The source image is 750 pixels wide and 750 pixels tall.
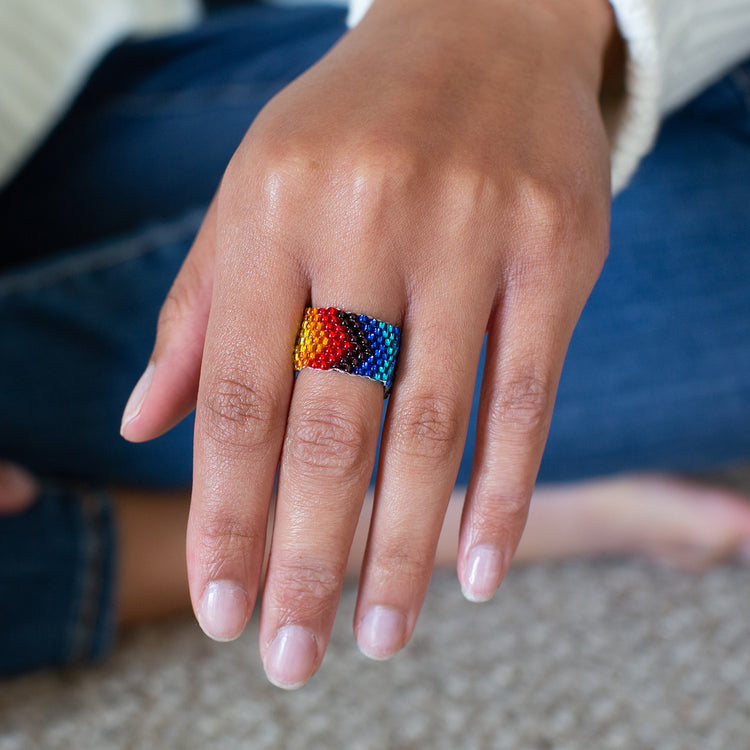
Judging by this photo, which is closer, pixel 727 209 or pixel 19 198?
pixel 727 209

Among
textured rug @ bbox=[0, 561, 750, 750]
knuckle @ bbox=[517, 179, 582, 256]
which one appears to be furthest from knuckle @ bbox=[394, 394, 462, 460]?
textured rug @ bbox=[0, 561, 750, 750]

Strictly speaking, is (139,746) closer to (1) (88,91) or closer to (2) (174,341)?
(2) (174,341)

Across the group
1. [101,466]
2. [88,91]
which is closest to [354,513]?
[101,466]

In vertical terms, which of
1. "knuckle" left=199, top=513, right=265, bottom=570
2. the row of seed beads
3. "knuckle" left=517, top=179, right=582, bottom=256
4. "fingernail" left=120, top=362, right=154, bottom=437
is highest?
"knuckle" left=517, top=179, right=582, bottom=256

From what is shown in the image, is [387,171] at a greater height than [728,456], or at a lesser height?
greater

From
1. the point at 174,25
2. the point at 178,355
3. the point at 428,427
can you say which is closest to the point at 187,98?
the point at 174,25

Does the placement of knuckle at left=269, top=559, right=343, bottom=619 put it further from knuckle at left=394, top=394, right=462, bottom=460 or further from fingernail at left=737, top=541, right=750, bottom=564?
fingernail at left=737, top=541, right=750, bottom=564

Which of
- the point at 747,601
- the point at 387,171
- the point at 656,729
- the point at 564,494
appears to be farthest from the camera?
the point at 564,494
